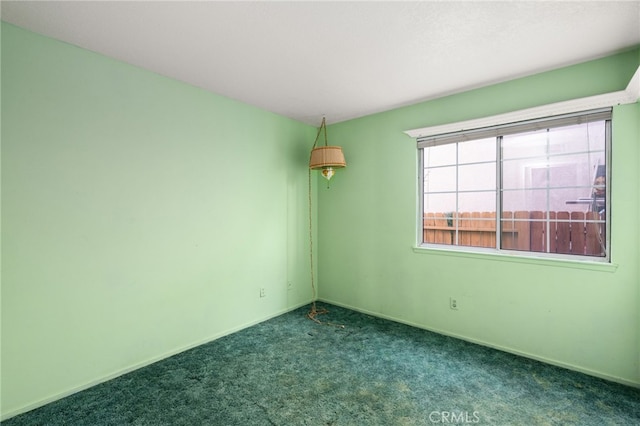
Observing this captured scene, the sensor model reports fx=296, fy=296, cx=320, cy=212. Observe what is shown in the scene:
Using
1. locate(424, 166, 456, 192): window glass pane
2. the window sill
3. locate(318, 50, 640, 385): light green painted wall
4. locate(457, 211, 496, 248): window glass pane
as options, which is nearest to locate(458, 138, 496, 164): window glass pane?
locate(424, 166, 456, 192): window glass pane

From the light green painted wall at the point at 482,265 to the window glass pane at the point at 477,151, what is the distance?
0.95 ft

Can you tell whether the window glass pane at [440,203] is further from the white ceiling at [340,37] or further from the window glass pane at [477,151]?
the white ceiling at [340,37]

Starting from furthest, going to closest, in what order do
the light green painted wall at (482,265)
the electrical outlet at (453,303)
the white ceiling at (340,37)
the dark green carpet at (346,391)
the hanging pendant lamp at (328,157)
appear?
the hanging pendant lamp at (328,157) < the electrical outlet at (453,303) < the light green painted wall at (482,265) < the dark green carpet at (346,391) < the white ceiling at (340,37)

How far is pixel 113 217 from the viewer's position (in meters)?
2.35

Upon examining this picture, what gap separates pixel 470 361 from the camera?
2.57 m

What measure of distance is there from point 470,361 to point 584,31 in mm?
2613

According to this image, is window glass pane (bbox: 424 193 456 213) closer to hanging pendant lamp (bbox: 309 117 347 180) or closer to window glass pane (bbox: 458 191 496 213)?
window glass pane (bbox: 458 191 496 213)

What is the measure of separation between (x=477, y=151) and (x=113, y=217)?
341cm

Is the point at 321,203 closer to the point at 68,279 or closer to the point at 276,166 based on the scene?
the point at 276,166

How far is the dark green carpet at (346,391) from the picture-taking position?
1.90 m

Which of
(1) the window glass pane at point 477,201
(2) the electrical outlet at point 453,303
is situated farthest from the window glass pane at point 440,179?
(2) the electrical outlet at point 453,303

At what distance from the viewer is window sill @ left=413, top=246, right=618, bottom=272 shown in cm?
234

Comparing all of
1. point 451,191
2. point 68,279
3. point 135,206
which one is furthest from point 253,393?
point 451,191

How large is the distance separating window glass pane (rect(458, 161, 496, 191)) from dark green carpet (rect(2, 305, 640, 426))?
158 cm
